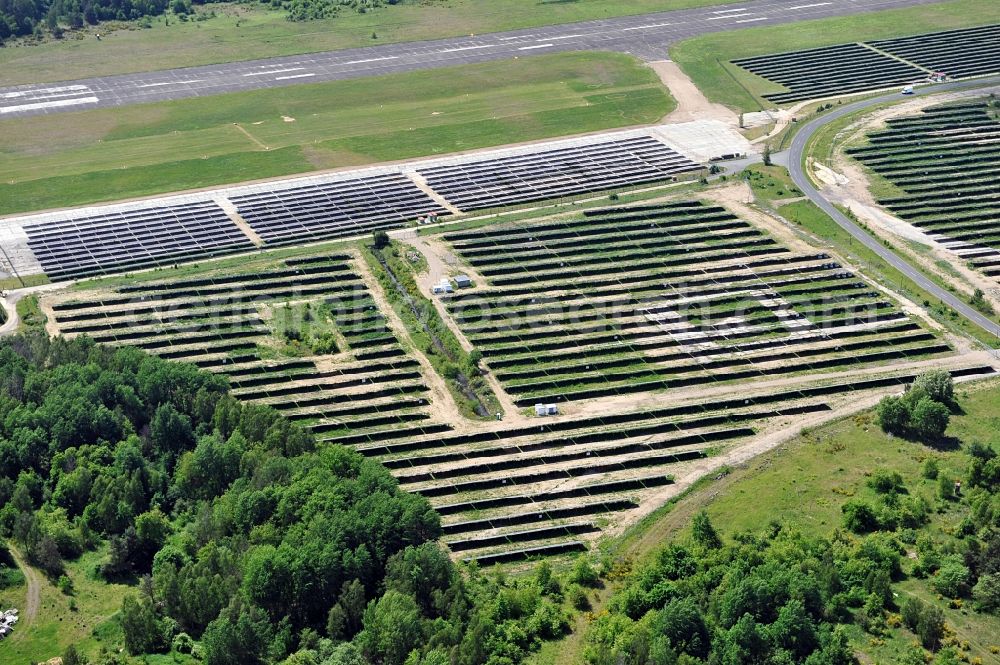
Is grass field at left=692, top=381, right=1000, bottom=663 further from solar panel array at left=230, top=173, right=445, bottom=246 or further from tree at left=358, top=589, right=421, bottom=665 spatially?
solar panel array at left=230, top=173, right=445, bottom=246

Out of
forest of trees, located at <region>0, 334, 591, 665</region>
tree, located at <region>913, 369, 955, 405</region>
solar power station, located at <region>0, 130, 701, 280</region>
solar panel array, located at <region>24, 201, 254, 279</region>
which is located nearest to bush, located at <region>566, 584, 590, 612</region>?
forest of trees, located at <region>0, 334, 591, 665</region>

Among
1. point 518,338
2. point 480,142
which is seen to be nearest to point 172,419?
point 518,338

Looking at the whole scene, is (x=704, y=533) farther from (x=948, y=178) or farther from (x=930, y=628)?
(x=948, y=178)

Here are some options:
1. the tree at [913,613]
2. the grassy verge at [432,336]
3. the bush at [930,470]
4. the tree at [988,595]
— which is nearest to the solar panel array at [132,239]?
the grassy verge at [432,336]

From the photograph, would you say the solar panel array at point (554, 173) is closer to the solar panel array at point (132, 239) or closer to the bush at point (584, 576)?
the solar panel array at point (132, 239)

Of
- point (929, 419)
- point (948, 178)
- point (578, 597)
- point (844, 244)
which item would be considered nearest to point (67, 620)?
point (578, 597)
